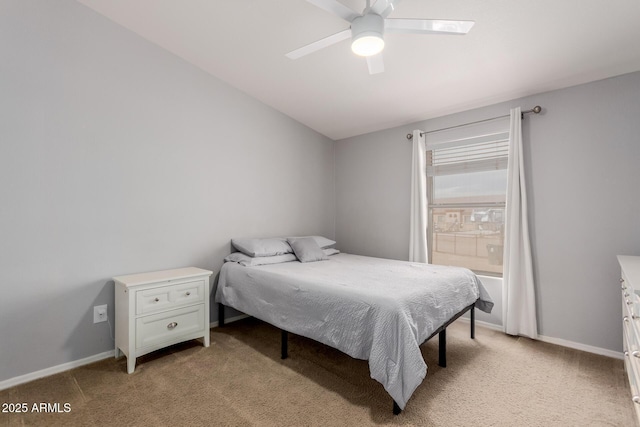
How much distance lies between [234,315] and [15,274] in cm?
185

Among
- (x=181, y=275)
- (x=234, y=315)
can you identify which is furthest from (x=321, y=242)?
(x=181, y=275)

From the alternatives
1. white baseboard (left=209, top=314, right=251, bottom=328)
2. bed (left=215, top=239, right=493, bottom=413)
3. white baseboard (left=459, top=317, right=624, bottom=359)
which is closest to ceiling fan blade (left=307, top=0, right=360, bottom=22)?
bed (left=215, top=239, right=493, bottom=413)

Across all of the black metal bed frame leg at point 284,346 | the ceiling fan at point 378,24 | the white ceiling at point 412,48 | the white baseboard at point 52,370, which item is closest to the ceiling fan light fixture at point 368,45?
the ceiling fan at point 378,24

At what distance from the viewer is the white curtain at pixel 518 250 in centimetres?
273

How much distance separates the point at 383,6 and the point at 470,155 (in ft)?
6.92

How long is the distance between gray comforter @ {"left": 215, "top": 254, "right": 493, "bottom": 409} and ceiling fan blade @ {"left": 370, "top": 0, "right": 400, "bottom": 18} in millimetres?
1671

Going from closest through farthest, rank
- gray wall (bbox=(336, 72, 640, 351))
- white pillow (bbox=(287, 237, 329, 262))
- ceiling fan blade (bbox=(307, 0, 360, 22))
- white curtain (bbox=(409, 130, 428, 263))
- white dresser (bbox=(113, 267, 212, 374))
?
ceiling fan blade (bbox=(307, 0, 360, 22)), white dresser (bbox=(113, 267, 212, 374)), gray wall (bbox=(336, 72, 640, 351)), white pillow (bbox=(287, 237, 329, 262)), white curtain (bbox=(409, 130, 428, 263))

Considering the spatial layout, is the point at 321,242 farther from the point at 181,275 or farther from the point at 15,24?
the point at 15,24

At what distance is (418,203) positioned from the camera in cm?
345

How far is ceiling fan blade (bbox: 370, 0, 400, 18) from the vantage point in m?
1.62

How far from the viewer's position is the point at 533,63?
93.8 inches

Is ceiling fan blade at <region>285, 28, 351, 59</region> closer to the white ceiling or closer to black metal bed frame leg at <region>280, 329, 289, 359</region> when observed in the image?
the white ceiling

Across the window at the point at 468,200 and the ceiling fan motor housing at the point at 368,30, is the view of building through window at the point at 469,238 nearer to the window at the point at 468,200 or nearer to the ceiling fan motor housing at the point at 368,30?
the window at the point at 468,200

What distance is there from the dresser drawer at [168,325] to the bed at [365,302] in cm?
38
